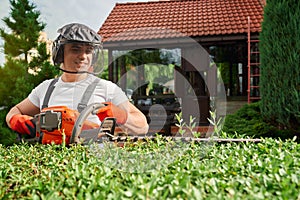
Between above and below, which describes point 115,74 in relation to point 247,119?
above

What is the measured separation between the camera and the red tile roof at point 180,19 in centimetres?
820

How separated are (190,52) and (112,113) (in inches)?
268

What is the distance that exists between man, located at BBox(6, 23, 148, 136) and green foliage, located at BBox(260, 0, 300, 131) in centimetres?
289

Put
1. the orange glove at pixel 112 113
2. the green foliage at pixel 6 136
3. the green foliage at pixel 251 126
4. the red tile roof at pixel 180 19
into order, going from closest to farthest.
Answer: the orange glove at pixel 112 113
the green foliage at pixel 251 126
the green foliage at pixel 6 136
the red tile roof at pixel 180 19

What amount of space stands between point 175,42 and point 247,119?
2995 mm

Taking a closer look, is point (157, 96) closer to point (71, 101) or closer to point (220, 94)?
point (220, 94)

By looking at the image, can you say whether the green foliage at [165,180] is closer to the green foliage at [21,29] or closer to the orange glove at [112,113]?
the orange glove at [112,113]

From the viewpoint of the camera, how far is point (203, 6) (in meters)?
10.1

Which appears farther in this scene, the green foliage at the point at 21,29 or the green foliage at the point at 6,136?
the green foliage at the point at 21,29

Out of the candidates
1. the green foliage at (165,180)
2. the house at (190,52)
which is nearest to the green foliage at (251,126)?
the house at (190,52)

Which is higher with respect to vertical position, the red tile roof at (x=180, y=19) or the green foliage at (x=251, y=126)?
the red tile roof at (x=180, y=19)

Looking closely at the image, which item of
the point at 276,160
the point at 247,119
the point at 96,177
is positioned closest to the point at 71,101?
the point at 96,177

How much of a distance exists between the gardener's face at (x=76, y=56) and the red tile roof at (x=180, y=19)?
5.82m

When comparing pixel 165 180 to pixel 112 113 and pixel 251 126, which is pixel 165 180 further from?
pixel 251 126
